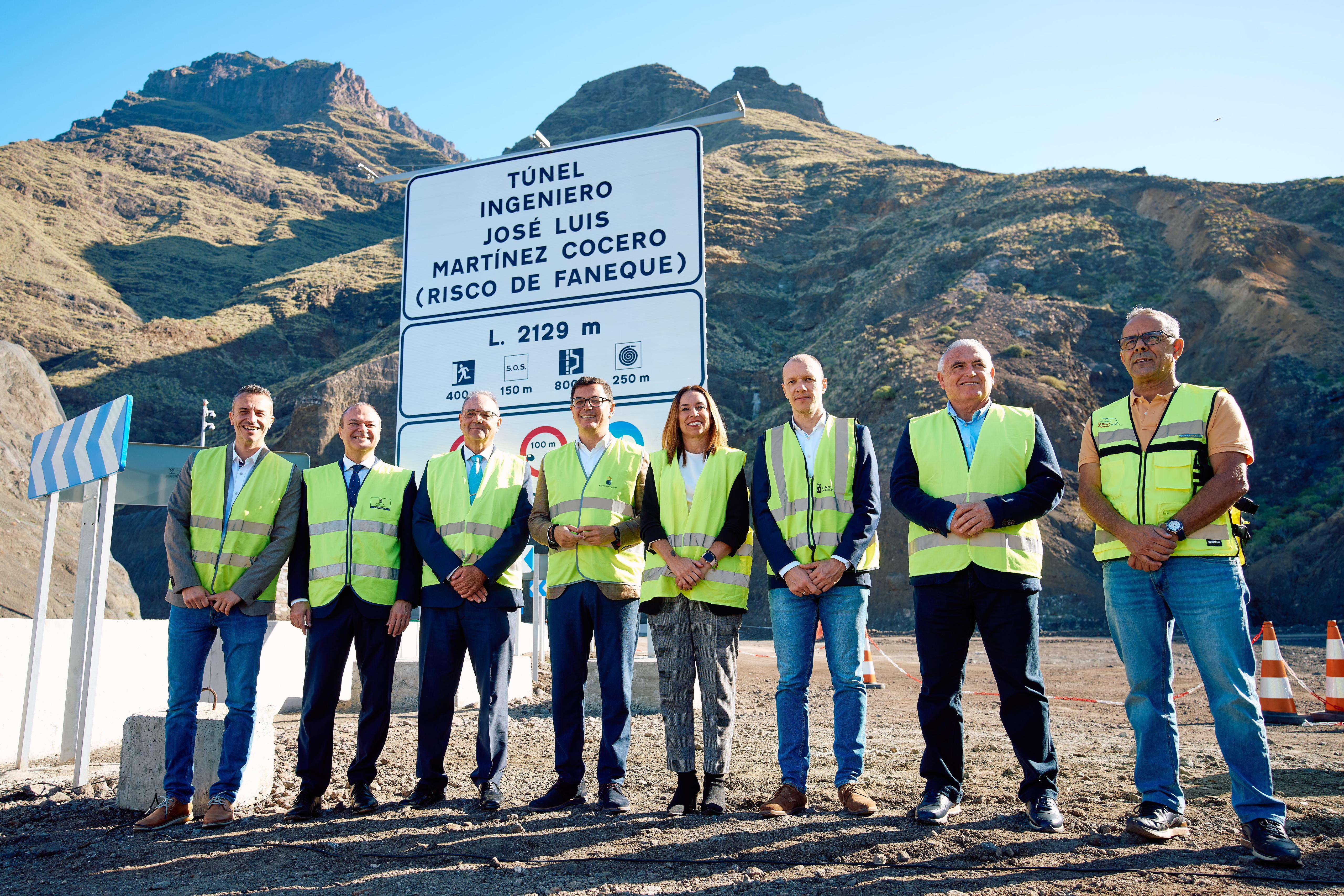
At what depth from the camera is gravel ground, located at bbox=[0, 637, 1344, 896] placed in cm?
308

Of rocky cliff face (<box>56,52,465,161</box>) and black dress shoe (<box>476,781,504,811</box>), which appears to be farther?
rocky cliff face (<box>56,52,465,161</box>)

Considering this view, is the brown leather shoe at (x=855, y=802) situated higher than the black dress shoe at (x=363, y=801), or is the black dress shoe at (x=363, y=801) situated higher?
the brown leather shoe at (x=855, y=802)

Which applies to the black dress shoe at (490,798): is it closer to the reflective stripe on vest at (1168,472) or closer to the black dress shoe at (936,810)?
the black dress shoe at (936,810)

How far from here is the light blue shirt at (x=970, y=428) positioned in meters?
4.05

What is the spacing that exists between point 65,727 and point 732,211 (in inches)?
2381

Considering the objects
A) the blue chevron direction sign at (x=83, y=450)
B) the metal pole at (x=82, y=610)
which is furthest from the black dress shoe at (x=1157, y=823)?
the metal pole at (x=82, y=610)

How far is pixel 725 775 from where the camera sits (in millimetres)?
4145

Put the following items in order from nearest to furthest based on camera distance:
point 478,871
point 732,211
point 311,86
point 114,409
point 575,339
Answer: point 478,871 < point 114,409 < point 575,339 < point 732,211 < point 311,86

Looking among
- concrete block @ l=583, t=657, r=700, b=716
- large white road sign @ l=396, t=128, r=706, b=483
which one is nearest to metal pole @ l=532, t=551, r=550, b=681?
concrete block @ l=583, t=657, r=700, b=716

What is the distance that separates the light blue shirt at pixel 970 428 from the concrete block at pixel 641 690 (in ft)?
A: 14.2

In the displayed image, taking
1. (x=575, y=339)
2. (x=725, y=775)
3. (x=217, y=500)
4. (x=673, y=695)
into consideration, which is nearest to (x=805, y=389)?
(x=673, y=695)

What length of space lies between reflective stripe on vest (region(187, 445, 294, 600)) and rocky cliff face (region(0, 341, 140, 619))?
906 cm

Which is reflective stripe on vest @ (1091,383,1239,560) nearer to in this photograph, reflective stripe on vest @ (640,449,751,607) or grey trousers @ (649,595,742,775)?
reflective stripe on vest @ (640,449,751,607)

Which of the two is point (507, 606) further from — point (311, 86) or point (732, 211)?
point (311, 86)
